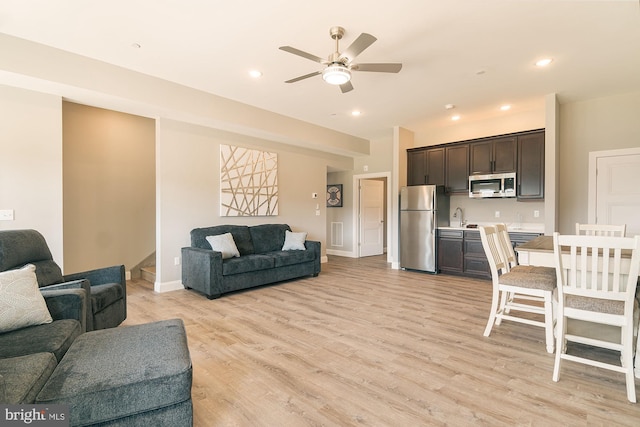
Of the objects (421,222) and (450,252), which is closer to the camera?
(450,252)

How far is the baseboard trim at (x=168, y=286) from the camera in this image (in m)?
4.39

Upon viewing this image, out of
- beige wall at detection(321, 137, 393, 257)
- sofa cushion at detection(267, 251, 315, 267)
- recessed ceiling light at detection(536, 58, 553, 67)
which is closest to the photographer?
recessed ceiling light at detection(536, 58, 553, 67)

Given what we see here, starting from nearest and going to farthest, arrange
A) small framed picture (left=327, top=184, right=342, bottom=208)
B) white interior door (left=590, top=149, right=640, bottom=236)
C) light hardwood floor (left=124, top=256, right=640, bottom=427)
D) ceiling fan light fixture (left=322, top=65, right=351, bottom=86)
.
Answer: light hardwood floor (left=124, top=256, right=640, bottom=427), ceiling fan light fixture (left=322, top=65, right=351, bottom=86), white interior door (left=590, top=149, right=640, bottom=236), small framed picture (left=327, top=184, right=342, bottom=208)

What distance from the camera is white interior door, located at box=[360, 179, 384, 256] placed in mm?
7551

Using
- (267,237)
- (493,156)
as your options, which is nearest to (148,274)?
(267,237)

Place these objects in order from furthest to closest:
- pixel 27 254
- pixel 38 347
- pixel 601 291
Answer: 1. pixel 27 254
2. pixel 601 291
3. pixel 38 347

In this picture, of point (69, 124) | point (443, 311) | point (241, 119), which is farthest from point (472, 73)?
point (69, 124)

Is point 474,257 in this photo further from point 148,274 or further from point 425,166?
point 148,274

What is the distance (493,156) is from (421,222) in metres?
1.67

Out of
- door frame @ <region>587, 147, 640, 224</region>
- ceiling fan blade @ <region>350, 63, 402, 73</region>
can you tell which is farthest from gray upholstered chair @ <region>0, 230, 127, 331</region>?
door frame @ <region>587, 147, 640, 224</region>

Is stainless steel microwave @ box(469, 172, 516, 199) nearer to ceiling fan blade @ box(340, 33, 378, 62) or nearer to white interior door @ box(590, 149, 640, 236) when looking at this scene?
white interior door @ box(590, 149, 640, 236)

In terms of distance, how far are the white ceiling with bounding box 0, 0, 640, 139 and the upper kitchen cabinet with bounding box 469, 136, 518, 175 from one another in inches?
35.3

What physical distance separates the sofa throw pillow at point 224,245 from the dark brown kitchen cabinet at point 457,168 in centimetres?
412

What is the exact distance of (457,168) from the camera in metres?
5.72
